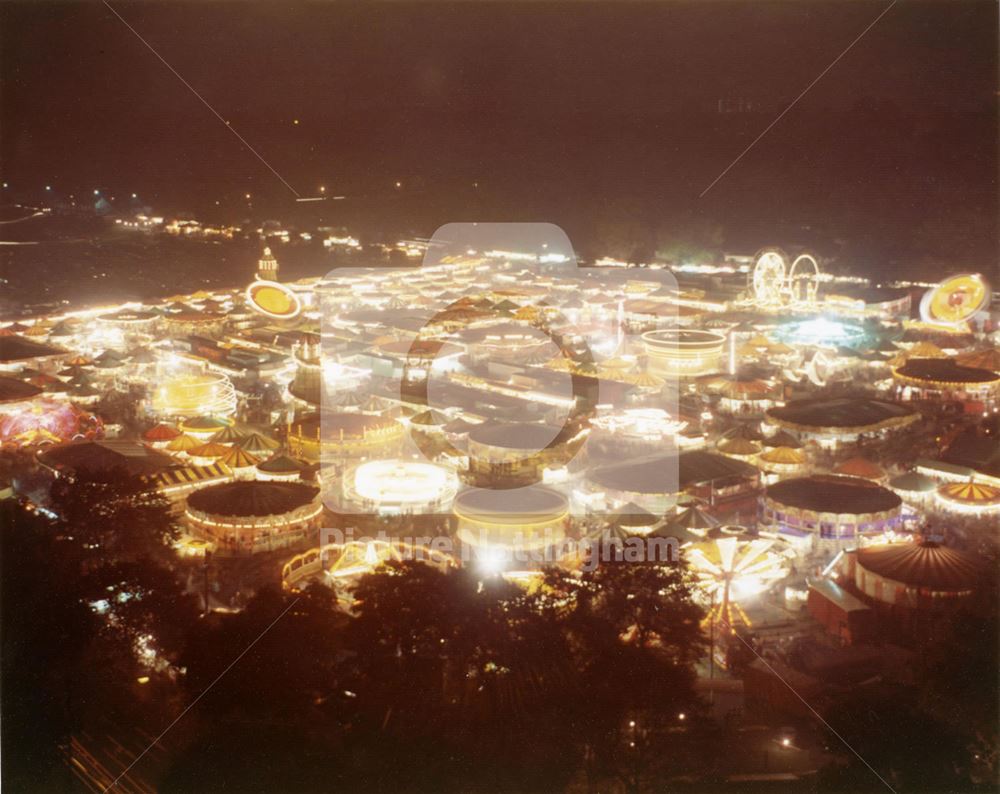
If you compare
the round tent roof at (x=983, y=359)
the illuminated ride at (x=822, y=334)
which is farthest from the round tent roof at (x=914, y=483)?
the illuminated ride at (x=822, y=334)

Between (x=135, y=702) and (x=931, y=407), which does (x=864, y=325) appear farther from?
(x=135, y=702)

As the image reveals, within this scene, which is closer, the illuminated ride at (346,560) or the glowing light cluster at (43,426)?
the illuminated ride at (346,560)

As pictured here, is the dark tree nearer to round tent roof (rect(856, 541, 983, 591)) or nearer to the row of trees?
the row of trees

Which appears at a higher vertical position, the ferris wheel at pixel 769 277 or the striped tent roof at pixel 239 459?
the ferris wheel at pixel 769 277

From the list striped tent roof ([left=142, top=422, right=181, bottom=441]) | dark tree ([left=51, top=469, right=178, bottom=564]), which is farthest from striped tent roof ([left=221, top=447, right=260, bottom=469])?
dark tree ([left=51, top=469, right=178, bottom=564])

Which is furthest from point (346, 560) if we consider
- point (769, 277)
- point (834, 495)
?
point (769, 277)

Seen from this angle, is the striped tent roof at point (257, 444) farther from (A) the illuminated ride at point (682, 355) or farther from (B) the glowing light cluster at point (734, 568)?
(A) the illuminated ride at point (682, 355)

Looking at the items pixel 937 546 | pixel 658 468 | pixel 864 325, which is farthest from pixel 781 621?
pixel 864 325

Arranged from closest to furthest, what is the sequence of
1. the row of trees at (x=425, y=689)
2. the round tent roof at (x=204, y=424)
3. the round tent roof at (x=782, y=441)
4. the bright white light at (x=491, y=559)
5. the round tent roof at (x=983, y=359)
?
the row of trees at (x=425, y=689) < the bright white light at (x=491, y=559) < the round tent roof at (x=782, y=441) < the round tent roof at (x=204, y=424) < the round tent roof at (x=983, y=359)
